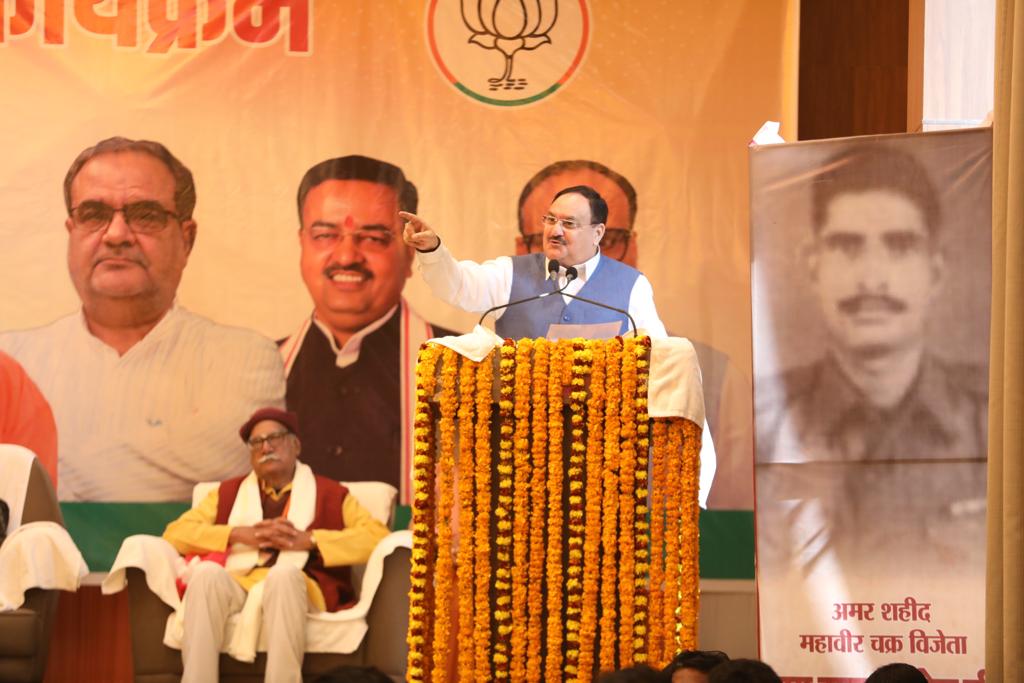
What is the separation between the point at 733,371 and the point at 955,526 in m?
2.92

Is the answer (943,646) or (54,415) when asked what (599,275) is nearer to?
(943,646)

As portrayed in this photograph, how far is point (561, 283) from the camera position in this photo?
4.22 m

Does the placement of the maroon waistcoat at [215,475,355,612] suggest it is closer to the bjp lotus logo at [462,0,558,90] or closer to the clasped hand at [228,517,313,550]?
the clasped hand at [228,517,313,550]

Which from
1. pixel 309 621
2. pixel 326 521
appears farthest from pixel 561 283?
pixel 326 521

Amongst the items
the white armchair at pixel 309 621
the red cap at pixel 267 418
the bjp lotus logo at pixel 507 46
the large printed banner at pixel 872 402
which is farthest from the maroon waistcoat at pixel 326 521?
the large printed banner at pixel 872 402

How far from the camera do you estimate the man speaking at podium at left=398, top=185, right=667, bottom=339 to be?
12.7 feet

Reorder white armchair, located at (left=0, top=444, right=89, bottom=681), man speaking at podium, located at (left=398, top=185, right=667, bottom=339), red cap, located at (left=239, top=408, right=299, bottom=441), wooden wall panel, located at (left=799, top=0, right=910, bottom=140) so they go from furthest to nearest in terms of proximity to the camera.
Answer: red cap, located at (left=239, top=408, right=299, bottom=441), wooden wall panel, located at (left=799, top=0, right=910, bottom=140), white armchair, located at (left=0, top=444, right=89, bottom=681), man speaking at podium, located at (left=398, top=185, right=667, bottom=339)

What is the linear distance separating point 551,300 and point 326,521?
2234 millimetres

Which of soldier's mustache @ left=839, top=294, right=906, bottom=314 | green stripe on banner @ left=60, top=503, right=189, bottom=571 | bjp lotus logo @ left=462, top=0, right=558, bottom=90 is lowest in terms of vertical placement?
green stripe on banner @ left=60, top=503, right=189, bottom=571

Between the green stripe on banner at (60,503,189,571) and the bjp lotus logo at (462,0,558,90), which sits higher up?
the bjp lotus logo at (462,0,558,90)

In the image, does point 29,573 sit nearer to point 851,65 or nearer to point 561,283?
point 561,283

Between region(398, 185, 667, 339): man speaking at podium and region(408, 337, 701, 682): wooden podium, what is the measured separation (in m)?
0.76

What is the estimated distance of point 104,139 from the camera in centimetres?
631

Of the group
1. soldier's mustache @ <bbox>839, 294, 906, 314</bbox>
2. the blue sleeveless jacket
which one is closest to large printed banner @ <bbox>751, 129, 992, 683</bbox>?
soldier's mustache @ <bbox>839, 294, 906, 314</bbox>
